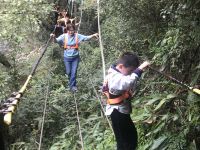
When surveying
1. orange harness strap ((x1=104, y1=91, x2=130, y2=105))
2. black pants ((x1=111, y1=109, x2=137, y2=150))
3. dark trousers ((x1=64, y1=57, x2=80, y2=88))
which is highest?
orange harness strap ((x1=104, y1=91, x2=130, y2=105))

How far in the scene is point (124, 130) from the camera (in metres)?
4.20

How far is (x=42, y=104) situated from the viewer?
8922 mm

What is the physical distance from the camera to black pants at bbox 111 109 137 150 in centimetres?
414

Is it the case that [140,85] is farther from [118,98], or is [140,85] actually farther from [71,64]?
[118,98]

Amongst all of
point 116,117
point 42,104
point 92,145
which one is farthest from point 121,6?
point 116,117

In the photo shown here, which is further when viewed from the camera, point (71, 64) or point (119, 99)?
point (71, 64)

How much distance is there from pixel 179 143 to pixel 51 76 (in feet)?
26.0

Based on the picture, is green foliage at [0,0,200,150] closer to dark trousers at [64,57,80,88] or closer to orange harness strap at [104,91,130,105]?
dark trousers at [64,57,80,88]

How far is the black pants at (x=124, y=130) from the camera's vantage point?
4.14 m

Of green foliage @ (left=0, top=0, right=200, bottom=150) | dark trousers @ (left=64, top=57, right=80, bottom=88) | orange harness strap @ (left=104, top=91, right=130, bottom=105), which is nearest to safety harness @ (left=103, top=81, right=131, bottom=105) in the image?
orange harness strap @ (left=104, top=91, right=130, bottom=105)

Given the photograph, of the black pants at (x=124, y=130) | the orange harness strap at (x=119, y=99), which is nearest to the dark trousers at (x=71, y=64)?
the black pants at (x=124, y=130)

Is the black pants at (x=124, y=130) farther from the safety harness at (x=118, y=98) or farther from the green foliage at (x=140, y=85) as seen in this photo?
the green foliage at (x=140, y=85)

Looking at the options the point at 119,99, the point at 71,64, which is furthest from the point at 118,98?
the point at 71,64

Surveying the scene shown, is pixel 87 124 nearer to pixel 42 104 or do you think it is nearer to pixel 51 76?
pixel 42 104
